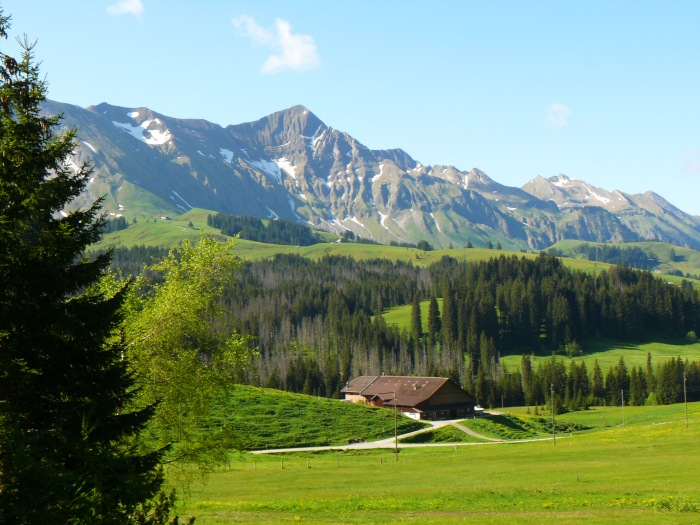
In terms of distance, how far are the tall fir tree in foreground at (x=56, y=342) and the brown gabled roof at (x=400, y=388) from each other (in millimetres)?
115293

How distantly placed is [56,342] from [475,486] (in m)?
38.9

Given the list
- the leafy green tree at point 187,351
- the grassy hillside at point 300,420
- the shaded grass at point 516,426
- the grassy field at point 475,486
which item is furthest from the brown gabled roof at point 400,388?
the leafy green tree at point 187,351

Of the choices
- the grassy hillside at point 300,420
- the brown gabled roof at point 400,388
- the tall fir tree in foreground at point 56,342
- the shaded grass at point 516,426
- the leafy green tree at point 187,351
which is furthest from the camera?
the brown gabled roof at point 400,388

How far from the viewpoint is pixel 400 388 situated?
14350cm

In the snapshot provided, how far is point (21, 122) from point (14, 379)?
718 cm

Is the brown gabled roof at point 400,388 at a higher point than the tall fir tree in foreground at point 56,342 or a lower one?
lower

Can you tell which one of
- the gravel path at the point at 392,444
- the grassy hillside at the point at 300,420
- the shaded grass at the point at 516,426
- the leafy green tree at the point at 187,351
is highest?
the leafy green tree at the point at 187,351

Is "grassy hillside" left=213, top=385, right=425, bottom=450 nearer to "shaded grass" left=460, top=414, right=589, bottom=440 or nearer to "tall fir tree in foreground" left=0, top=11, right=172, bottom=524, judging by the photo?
"shaded grass" left=460, top=414, right=589, bottom=440

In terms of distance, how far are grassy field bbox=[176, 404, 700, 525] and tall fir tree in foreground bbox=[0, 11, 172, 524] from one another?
7775 millimetres

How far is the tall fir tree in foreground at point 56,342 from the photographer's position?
49.4ft

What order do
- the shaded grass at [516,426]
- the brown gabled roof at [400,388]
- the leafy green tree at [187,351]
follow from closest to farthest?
the leafy green tree at [187,351] < the shaded grass at [516,426] < the brown gabled roof at [400,388]

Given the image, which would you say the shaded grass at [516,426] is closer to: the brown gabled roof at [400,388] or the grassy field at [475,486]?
the brown gabled roof at [400,388]

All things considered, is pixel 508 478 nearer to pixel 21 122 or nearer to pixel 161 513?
pixel 161 513

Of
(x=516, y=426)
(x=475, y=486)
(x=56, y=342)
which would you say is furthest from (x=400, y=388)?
(x=56, y=342)
